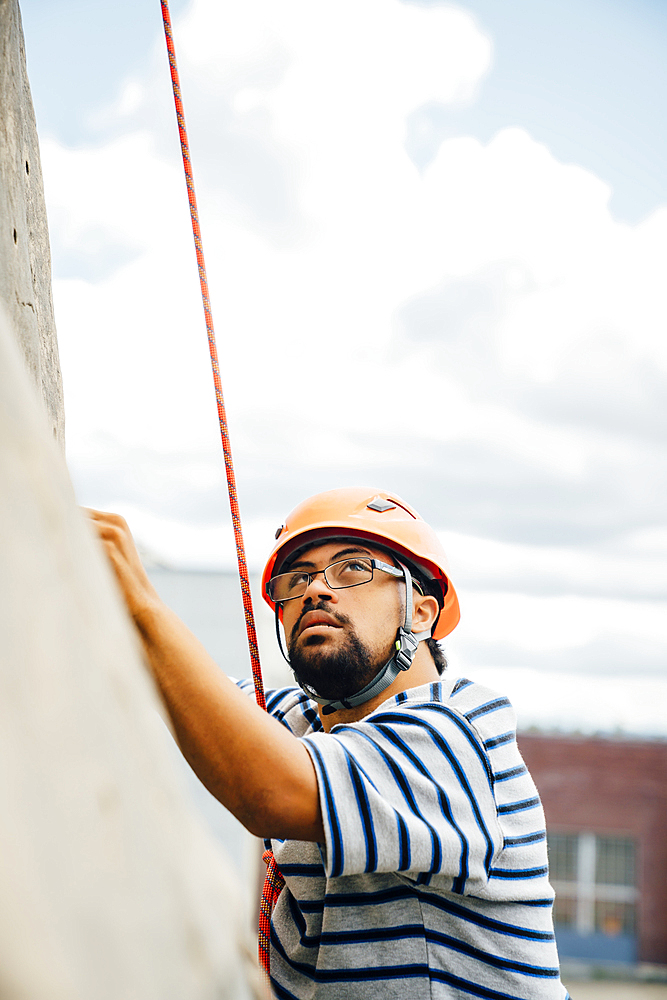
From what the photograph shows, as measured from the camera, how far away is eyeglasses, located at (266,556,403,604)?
2621mm

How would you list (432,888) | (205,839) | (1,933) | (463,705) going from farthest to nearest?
(463,705)
(432,888)
(205,839)
(1,933)

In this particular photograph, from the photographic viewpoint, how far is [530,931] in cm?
208

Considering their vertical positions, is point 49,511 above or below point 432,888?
above

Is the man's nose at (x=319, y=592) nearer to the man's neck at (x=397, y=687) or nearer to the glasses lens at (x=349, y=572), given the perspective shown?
the glasses lens at (x=349, y=572)

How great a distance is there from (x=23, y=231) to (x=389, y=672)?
1.55 metres

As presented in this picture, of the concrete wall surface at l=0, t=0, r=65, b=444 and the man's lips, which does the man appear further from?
the concrete wall surface at l=0, t=0, r=65, b=444

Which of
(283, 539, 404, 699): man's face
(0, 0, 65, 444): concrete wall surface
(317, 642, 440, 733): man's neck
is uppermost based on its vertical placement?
(0, 0, 65, 444): concrete wall surface

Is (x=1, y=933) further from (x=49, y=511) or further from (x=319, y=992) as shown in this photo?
(x=319, y=992)

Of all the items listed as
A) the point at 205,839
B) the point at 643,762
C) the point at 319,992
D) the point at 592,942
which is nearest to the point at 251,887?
the point at 592,942

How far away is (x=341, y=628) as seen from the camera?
2.49m

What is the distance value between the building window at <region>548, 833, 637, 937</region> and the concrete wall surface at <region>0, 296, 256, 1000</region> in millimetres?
22876

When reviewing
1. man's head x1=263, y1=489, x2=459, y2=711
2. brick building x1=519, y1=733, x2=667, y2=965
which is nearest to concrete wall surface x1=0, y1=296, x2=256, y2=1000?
man's head x1=263, y1=489, x2=459, y2=711

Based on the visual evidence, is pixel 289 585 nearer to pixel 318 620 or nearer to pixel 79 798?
pixel 318 620

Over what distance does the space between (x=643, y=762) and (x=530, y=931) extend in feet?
71.2
